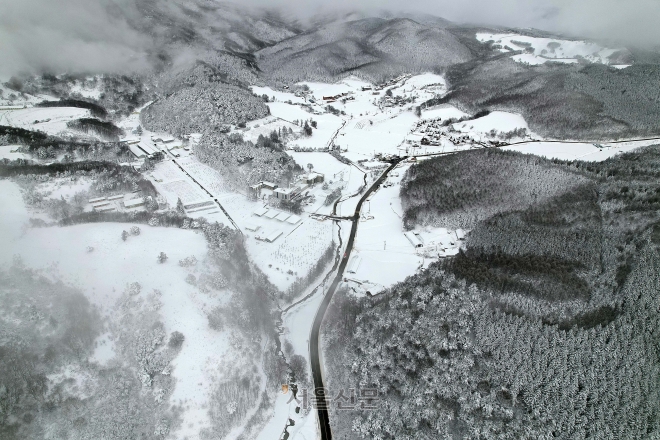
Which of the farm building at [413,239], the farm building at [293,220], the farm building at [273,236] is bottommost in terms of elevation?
the farm building at [293,220]

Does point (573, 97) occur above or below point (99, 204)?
above

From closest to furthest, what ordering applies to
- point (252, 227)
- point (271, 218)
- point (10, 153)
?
point (252, 227) → point (271, 218) → point (10, 153)

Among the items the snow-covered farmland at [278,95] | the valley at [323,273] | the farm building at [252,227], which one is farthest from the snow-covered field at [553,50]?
the farm building at [252,227]

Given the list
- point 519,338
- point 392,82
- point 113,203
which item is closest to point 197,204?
point 113,203

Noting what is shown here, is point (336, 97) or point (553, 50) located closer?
point (336, 97)

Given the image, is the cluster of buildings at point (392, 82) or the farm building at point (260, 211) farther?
the cluster of buildings at point (392, 82)

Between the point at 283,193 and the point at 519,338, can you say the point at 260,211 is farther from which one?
the point at 519,338

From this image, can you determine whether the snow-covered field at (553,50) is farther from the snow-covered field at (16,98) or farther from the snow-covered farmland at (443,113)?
the snow-covered field at (16,98)

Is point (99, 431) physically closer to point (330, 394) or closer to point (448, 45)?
point (330, 394)
